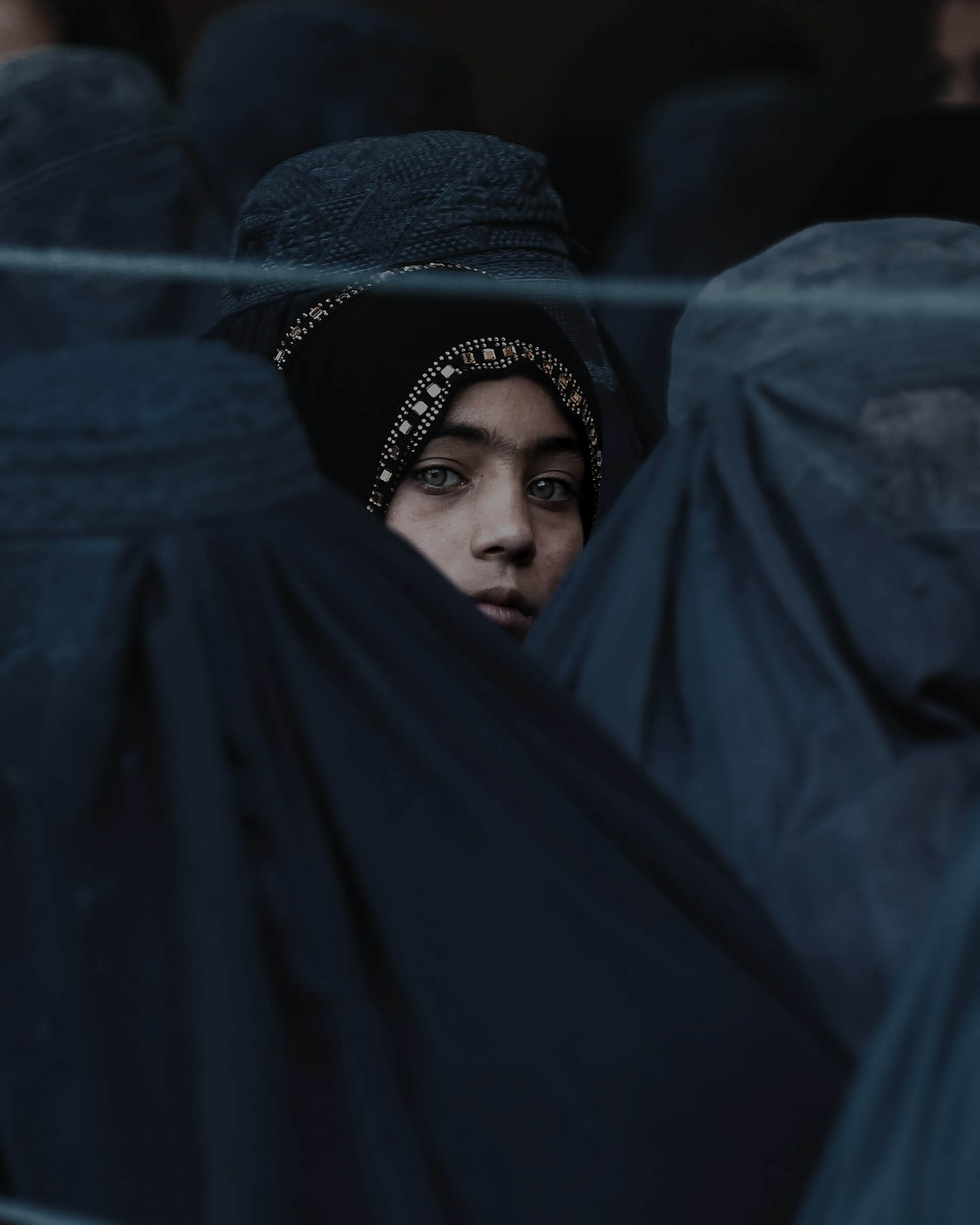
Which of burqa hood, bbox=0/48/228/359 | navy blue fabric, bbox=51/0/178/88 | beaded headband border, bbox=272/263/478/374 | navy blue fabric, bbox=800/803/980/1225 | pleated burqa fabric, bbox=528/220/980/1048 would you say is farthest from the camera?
navy blue fabric, bbox=51/0/178/88

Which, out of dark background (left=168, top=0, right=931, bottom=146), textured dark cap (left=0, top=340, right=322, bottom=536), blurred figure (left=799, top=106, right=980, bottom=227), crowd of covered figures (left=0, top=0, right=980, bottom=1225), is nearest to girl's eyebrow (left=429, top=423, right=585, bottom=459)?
crowd of covered figures (left=0, top=0, right=980, bottom=1225)

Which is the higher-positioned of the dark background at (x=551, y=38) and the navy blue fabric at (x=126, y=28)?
the navy blue fabric at (x=126, y=28)

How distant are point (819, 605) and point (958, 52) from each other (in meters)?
1.52

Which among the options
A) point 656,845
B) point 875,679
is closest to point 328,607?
point 656,845

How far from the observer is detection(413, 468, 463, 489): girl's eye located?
54.3 inches

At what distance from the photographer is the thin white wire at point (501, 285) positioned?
1019 mm

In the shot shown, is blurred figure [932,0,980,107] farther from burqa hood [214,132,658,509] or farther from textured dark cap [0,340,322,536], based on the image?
textured dark cap [0,340,322,536]

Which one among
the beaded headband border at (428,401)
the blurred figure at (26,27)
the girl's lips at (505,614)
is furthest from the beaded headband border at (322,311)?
the blurred figure at (26,27)

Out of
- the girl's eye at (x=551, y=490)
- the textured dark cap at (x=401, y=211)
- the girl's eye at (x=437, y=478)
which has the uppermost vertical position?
the textured dark cap at (x=401, y=211)

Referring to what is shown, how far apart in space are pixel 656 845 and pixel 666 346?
1439 mm

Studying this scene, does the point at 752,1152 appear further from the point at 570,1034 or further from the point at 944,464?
the point at 944,464

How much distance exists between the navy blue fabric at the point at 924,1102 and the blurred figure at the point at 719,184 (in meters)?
1.58

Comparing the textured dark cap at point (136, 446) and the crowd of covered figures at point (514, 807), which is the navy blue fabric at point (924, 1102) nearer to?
the crowd of covered figures at point (514, 807)

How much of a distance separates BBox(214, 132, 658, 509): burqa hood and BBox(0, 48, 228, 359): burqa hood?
0.81 feet
